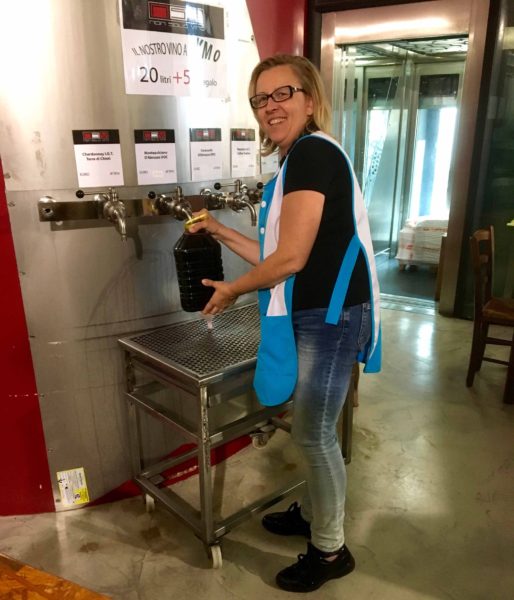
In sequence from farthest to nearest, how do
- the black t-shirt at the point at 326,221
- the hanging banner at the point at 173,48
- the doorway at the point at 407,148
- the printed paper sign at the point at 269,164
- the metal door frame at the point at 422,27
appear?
the doorway at the point at 407,148 < the metal door frame at the point at 422,27 < the printed paper sign at the point at 269,164 < the hanging banner at the point at 173,48 < the black t-shirt at the point at 326,221

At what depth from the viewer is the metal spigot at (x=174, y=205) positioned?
170cm

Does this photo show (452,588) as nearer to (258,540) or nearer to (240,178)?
(258,540)

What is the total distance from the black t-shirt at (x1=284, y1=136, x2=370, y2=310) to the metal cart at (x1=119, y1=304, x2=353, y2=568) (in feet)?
1.23

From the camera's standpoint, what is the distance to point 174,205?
1714mm

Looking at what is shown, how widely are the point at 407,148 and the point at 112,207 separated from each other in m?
4.35

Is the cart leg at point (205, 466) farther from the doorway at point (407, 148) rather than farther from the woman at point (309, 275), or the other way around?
the doorway at point (407, 148)

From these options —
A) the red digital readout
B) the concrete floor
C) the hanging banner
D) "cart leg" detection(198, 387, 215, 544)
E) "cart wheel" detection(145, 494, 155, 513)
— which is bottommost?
the concrete floor

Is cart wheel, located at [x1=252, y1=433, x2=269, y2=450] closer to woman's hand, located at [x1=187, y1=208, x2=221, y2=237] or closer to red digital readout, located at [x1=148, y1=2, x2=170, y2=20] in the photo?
woman's hand, located at [x1=187, y1=208, x2=221, y2=237]

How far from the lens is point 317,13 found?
8.43ft

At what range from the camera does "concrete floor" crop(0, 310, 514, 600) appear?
162 cm

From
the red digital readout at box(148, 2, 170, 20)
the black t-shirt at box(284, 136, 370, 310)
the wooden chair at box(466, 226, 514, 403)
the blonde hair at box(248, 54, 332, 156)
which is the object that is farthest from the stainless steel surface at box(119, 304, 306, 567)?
the wooden chair at box(466, 226, 514, 403)

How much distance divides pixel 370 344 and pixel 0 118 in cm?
126

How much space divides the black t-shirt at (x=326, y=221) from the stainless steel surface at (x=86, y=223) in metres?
0.67

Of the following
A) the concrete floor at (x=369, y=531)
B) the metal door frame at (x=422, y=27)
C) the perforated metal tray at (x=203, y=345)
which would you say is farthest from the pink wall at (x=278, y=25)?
the concrete floor at (x=369, y=531)
